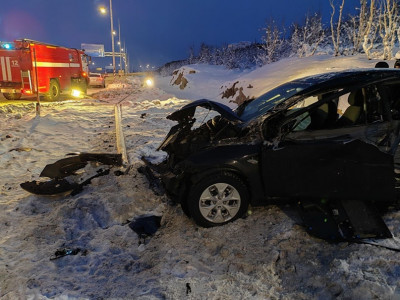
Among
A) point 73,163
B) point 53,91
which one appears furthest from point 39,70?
point 73,163

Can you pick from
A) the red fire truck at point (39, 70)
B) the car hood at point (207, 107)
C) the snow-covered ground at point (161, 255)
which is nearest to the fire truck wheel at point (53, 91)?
the red fire truck at point (39, 70)

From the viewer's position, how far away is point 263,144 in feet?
12.4

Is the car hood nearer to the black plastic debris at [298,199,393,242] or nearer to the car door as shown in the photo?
the car door

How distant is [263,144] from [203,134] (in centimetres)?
137

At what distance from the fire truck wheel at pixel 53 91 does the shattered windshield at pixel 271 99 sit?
14.3 metres

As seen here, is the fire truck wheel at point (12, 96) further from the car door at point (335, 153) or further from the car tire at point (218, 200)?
the car door at point (335, 153)

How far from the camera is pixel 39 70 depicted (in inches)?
600

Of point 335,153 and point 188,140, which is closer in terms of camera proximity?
point 335,153

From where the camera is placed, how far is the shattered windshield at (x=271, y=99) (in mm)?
4277

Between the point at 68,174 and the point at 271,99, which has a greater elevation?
the point at 271,99

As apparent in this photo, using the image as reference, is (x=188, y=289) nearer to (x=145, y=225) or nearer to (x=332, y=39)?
(x=145, y=225)

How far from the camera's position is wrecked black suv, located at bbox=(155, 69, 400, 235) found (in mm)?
3584

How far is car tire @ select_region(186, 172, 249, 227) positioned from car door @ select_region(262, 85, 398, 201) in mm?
351

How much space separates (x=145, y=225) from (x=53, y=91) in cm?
1536
